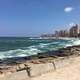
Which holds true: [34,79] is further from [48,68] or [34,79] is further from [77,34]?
[77,34]

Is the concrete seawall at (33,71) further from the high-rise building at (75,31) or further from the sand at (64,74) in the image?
the high-rise building at (75,31)

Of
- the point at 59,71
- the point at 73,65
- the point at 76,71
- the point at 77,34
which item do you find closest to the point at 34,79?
the point at 59,71

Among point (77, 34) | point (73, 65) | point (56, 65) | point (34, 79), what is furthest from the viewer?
point (77, 34)

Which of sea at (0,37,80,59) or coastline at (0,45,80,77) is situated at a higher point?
coastline at (0,45,80,77)

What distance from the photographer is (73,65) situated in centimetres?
929

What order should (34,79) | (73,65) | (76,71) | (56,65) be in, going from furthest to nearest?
(73,65)
(56,65)
(76,71)
(34,79)

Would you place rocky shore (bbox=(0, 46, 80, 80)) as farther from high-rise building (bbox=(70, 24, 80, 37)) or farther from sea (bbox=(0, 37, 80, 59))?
high-rise building (bbox=(70, 24, 80, 37))

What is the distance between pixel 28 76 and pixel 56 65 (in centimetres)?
173

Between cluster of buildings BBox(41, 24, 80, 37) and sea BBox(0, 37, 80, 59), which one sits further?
cluster of buildings BBox(41, 24, 80, 37)

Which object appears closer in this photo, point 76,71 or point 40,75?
point 40,75

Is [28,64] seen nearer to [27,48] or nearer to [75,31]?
[27,48]

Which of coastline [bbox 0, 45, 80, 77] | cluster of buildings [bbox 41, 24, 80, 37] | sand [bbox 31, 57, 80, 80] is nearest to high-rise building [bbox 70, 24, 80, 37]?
cluster of buildings [bbox 41, 24, 80, 37]

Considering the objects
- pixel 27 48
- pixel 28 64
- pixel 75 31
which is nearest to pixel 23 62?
pixel 28 64

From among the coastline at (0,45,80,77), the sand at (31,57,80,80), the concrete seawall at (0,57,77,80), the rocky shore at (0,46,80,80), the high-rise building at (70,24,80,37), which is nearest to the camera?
the concrete seawall at (0,57,77,80)
